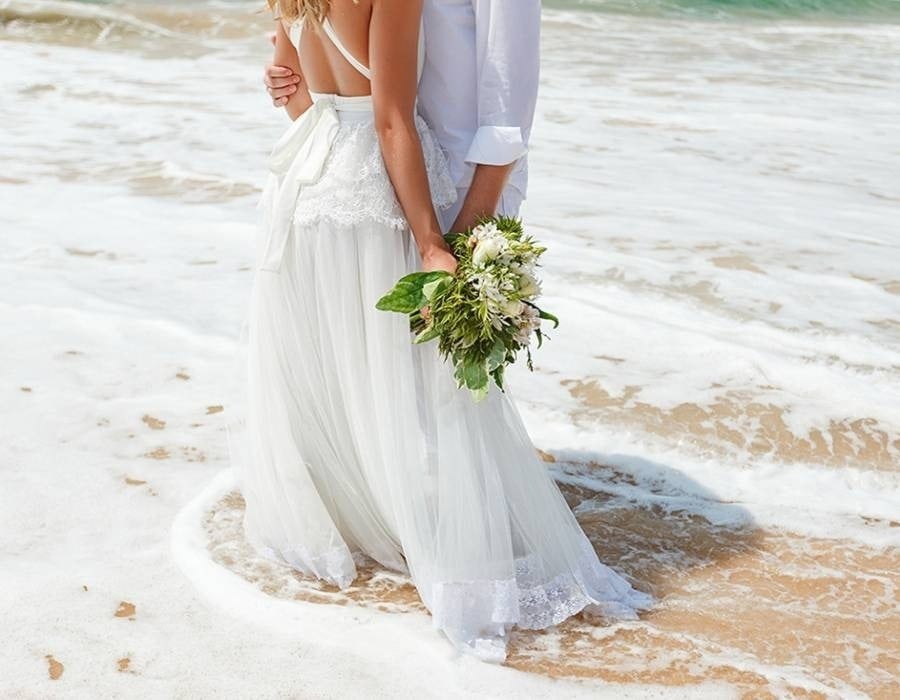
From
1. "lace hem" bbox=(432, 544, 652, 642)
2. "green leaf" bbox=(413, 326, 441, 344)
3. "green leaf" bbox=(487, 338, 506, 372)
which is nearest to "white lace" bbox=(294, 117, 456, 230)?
"green leaf" bbox=(413, 326, 441, 344)

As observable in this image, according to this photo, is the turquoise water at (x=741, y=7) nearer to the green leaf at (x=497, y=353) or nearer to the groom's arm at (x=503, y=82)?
the groom's arm at (x=503, y=82)

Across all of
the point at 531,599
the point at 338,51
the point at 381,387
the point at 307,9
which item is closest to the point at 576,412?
the point at 531,599

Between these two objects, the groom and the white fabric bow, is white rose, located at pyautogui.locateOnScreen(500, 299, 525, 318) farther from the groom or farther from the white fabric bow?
the white fabric bow

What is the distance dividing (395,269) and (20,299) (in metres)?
3.53

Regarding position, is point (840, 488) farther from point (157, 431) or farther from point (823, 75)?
point (823, 75)

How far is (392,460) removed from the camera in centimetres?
321

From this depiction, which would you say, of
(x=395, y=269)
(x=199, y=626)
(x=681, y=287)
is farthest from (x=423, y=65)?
(x=681, y=287)

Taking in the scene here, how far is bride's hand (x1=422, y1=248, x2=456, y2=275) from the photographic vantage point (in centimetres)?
297

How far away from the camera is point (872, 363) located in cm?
535

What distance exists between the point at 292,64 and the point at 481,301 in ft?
3.41

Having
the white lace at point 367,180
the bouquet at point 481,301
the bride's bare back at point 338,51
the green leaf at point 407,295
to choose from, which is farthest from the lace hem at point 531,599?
the bride's bare back at point 338,51

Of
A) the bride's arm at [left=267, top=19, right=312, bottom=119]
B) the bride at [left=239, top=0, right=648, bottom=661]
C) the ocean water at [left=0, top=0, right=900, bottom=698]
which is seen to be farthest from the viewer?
the bride's arm at [left=267, top=19, right=312, bottom=119]

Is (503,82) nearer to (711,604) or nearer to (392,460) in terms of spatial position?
(392,460)

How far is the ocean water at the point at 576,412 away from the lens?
10.4 feet
